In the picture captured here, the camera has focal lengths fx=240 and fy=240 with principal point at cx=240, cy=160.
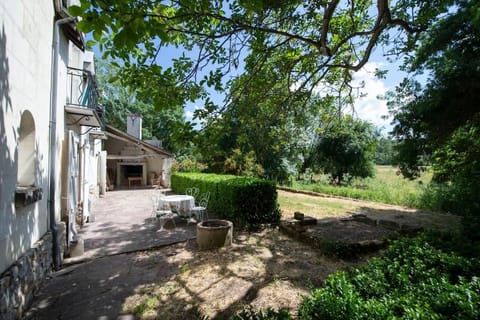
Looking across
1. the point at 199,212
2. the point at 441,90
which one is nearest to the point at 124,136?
the point at 199,212

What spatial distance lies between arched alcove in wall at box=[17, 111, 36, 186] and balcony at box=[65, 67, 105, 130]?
74.6 inches

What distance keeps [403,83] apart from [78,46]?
8.27 meters

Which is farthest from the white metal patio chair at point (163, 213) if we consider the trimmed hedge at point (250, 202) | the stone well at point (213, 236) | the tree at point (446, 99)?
the tree at point (446, 99)

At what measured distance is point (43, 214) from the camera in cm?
418

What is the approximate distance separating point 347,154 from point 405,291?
17369 millimetres

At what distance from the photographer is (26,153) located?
3670 mm

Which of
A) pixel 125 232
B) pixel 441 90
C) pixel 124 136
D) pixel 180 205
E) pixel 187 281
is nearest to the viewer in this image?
pixel 187 281

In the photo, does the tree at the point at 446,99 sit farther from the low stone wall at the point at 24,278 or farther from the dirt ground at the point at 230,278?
the low stone wall at the point at 24,278

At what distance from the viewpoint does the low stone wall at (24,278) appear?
263 centimetres

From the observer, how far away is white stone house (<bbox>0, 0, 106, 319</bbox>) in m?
2.73

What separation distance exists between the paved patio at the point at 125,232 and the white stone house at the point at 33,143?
61cm

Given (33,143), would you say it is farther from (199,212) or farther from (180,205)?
(199,212)

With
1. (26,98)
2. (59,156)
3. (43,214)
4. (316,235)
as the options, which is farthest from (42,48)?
(316,235)

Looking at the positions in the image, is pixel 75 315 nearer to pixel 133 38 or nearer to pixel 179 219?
pixel 133 38
